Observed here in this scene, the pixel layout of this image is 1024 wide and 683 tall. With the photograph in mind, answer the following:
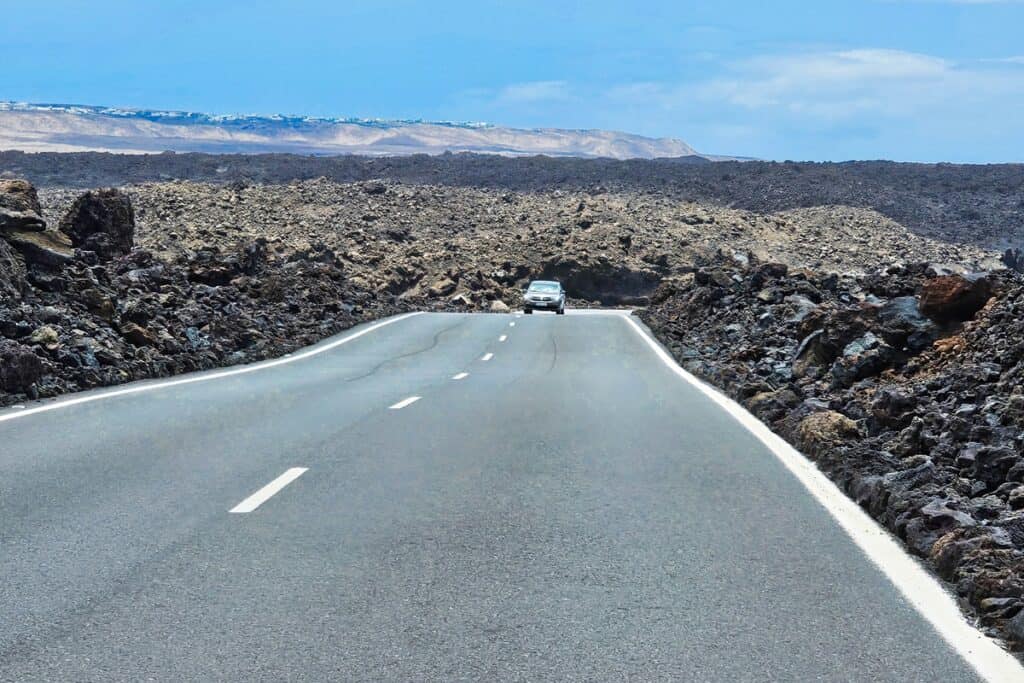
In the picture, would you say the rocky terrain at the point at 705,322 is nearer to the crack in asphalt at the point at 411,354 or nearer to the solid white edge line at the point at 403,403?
the crack in asphalt at the point at 411,354

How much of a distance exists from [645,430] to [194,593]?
7504mm

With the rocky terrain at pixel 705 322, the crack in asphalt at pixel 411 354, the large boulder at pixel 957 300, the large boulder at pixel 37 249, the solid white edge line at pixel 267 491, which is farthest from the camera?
the large boulder at pixel 37 249

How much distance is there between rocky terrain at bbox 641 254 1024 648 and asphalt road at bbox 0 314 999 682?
55 cm

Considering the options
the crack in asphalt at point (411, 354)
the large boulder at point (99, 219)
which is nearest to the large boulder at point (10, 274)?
the crack in asphalt at point (411, 354)

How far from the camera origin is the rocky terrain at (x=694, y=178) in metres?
92.9

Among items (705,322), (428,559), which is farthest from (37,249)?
(705,322)

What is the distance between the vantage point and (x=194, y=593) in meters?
5.96

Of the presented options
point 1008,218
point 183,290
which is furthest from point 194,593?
point 1008,218

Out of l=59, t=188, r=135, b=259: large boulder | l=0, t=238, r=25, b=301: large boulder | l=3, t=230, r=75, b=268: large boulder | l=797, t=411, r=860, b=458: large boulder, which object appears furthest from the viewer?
l=59, t=188, r=135, b=259: large boulder

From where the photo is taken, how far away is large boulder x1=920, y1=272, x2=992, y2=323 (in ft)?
55.9

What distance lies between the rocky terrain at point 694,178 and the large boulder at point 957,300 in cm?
7102

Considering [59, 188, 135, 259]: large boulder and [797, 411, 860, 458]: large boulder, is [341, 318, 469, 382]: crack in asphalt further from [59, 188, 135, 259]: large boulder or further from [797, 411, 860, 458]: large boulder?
[797, 411, 860, 458]: large boulder

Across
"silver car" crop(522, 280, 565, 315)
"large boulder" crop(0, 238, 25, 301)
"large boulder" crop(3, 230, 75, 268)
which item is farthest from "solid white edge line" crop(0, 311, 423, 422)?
"silver car" crop(522, 280, 565, 315)

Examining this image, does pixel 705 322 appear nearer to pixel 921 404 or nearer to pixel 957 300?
pixel 957 300
